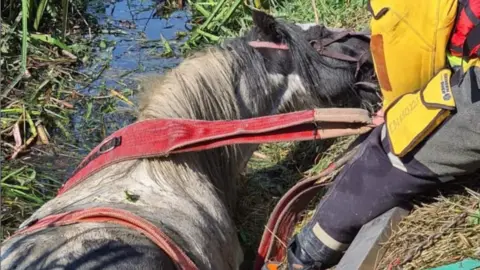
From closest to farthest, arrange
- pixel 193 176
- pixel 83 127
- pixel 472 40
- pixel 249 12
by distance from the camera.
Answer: pixel 472 40 < pixel 193 176 < pixel 83 127 < pixel 249 12

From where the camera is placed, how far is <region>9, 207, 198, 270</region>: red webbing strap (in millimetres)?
2314

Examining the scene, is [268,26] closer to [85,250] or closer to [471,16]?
[471,16]

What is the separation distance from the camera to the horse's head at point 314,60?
10.7 ft

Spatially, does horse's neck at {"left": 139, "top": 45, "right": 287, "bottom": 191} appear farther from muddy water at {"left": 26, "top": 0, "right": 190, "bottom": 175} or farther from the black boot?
muddy water at {"left": 26, "top": 0, "right": 190, "bottom": 175}

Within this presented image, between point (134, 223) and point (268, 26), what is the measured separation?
48.6 inches

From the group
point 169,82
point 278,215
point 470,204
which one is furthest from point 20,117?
point 470,204

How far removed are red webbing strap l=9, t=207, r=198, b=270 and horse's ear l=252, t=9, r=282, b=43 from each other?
1.18 metres

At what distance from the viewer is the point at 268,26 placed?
326cm

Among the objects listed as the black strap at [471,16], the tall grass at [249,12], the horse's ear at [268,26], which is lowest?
the tall grass at [249,12]

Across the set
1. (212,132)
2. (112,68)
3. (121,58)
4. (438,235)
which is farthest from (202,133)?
(121,58)

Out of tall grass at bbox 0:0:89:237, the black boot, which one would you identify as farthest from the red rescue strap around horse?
tall grass at bbox 0:0:89:237

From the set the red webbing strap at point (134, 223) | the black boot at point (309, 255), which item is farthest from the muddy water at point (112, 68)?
the red webbing strap at point (134, 223)

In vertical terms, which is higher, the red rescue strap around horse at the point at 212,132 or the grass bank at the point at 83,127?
the red rescue strap around horse at the point at 212,132

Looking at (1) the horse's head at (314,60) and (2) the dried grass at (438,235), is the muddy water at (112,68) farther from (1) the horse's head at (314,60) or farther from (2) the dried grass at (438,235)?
(2) the dried grass at (438,235)
